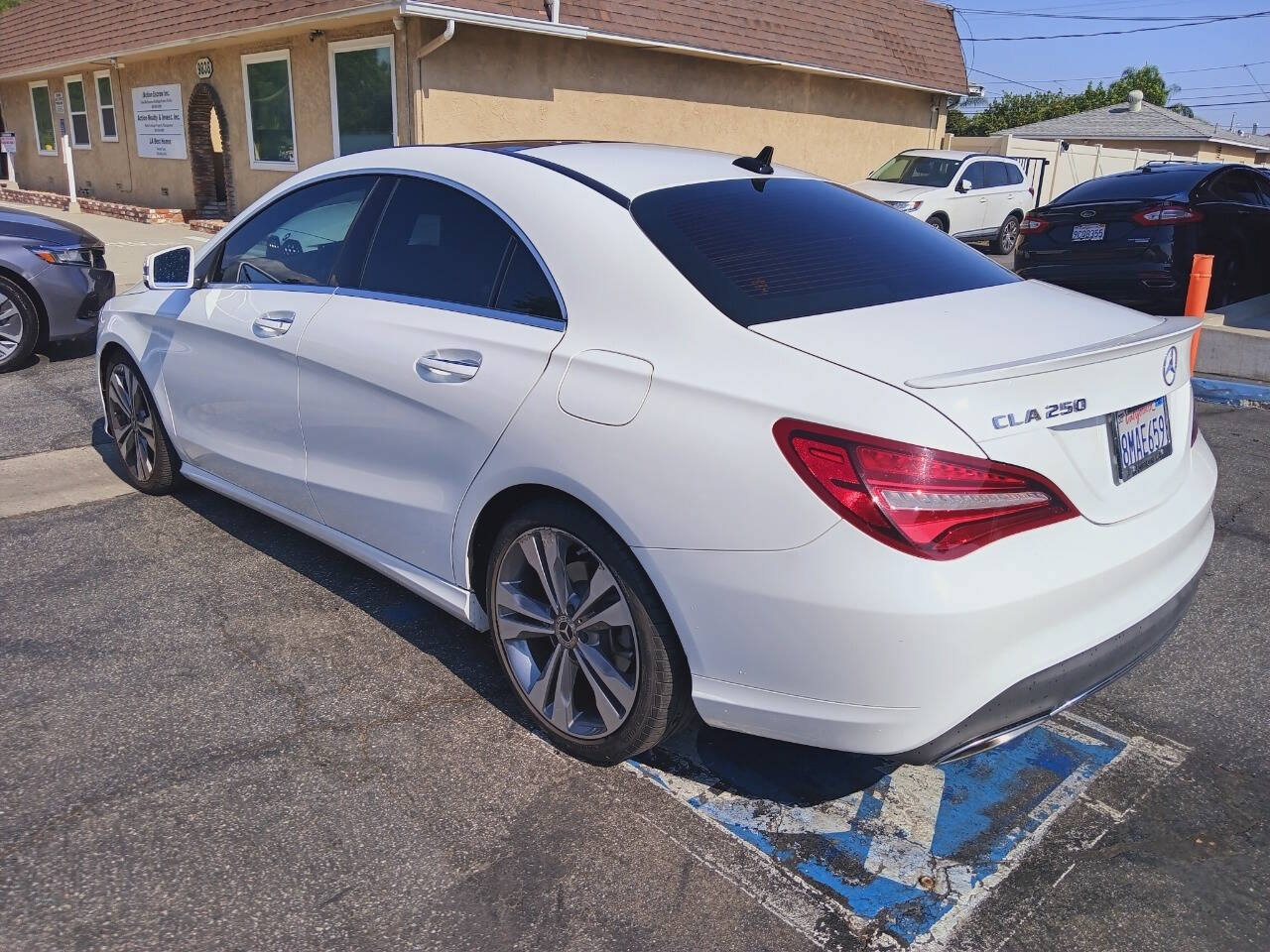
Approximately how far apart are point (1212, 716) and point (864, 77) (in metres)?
17.9

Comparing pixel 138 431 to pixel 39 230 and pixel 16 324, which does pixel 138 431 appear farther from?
pixel 39 230

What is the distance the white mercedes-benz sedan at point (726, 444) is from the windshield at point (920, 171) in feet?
48.0

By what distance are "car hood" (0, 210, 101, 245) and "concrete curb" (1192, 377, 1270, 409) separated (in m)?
8.41

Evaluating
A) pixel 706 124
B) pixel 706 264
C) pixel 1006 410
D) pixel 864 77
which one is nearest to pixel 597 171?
pixel 706 264

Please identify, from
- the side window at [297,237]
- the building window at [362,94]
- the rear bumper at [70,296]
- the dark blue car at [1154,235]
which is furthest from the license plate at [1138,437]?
the building window at [362,94]

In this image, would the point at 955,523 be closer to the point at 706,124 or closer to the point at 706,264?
the point at 706,264

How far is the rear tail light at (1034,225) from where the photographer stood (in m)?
9.30

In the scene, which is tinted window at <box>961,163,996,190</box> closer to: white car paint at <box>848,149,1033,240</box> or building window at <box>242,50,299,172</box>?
white car paint at <box>848,149,1033,240</box>

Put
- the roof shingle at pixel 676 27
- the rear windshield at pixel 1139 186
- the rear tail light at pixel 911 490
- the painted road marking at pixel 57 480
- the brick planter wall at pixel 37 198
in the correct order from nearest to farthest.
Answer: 1. the rear tail light at pixel 911 490
2. the painted road marking at pixel 57 480
3. the rear windshield at pixel 1139 186
4. the roof shingle at pixel 676 27
5. the brick planter wall at pixel 37 198

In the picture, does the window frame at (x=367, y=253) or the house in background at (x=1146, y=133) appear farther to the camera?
the house in background at (x=1146, y=133)

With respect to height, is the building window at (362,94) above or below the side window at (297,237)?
above

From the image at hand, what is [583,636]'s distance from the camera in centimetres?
286

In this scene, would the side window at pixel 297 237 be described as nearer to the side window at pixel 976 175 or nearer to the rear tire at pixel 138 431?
the rear tire at pixel 138 431

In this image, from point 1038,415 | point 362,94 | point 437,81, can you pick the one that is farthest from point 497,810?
point 362,94
